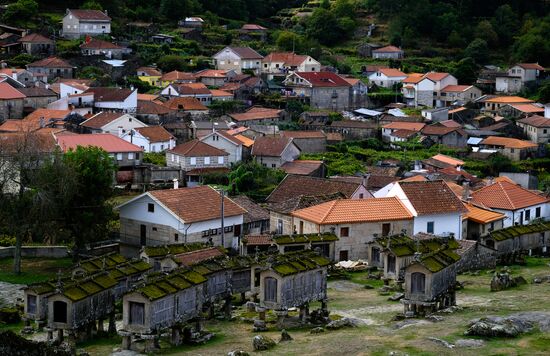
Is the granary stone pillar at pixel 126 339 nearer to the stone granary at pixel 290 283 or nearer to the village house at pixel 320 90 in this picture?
the stone granary at pixel 290 283

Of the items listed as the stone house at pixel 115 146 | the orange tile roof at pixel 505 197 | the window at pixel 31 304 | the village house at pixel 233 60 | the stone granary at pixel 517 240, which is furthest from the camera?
the village house at pixel 233 60

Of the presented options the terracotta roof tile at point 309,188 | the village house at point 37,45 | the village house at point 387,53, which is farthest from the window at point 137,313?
the village house at point 387,53

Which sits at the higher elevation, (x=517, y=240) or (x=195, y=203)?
(x=195, y=203)

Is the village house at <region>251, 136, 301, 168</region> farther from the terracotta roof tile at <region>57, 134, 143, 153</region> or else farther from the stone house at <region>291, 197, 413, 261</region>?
the stone house at <region>291, 197, 413, 261</region>

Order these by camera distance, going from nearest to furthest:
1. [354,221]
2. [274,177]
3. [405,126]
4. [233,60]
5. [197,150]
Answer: [354,221] → [274,177] → [197,150] → [405,126] → [233,60]

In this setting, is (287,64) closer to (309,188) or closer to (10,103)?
(10,103)

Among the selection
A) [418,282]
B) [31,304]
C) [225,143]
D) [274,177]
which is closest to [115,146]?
[225,143]

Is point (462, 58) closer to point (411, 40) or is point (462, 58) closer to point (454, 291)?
point (411, 40)
